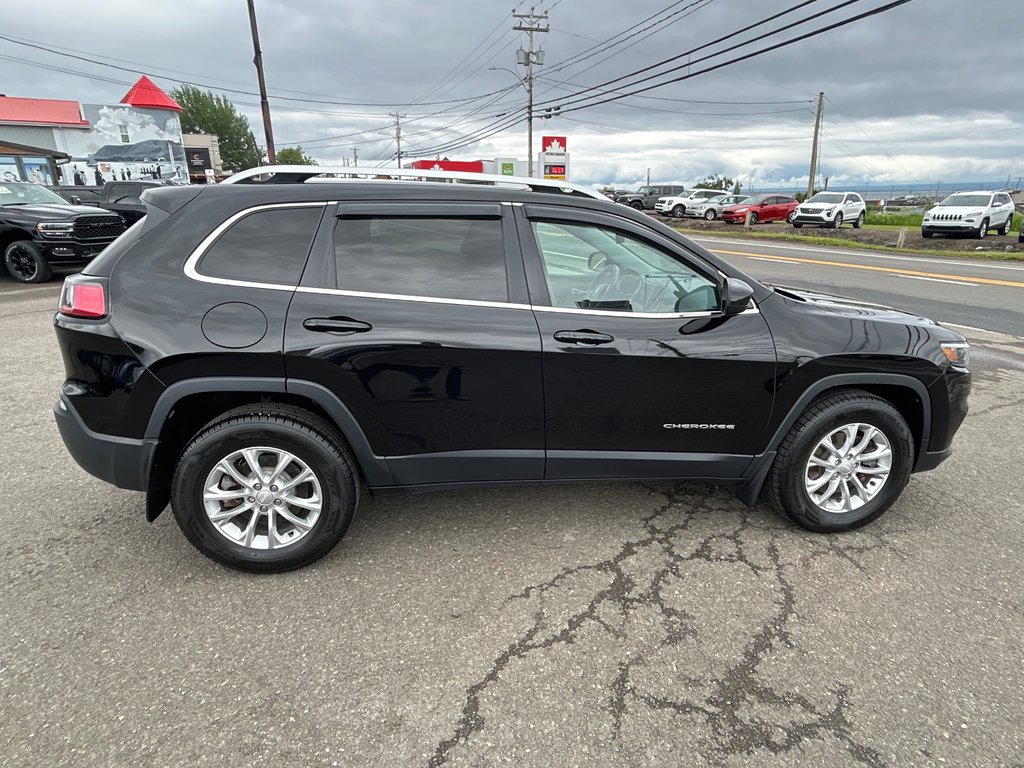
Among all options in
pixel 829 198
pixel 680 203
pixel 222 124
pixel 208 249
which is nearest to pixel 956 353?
pixel 208 249

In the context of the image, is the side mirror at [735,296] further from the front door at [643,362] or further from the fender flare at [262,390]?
the fender flare at [262,390]

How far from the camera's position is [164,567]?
9.68ft

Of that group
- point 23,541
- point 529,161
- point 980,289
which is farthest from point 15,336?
point 529,161

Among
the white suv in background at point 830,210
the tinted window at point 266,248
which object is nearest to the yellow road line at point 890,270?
the white suv in background at point 830,210

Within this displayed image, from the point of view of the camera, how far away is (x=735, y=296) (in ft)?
9.57

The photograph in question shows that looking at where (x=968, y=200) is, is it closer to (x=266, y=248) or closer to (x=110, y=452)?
(x=266, y=248)

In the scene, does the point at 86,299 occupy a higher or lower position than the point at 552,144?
lower

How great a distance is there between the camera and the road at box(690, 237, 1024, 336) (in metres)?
9.73

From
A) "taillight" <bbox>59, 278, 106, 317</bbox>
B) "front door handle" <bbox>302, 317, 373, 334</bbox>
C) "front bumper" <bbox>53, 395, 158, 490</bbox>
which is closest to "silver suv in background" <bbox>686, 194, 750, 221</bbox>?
"front door handle" <bbox>302, 317, 373, 334</bbox>

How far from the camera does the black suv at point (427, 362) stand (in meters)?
2.73

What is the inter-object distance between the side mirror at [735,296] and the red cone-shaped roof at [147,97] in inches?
2224

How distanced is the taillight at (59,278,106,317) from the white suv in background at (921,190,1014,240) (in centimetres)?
2611

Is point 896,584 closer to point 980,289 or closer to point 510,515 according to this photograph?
point 510,515

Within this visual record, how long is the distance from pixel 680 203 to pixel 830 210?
9.91 m
